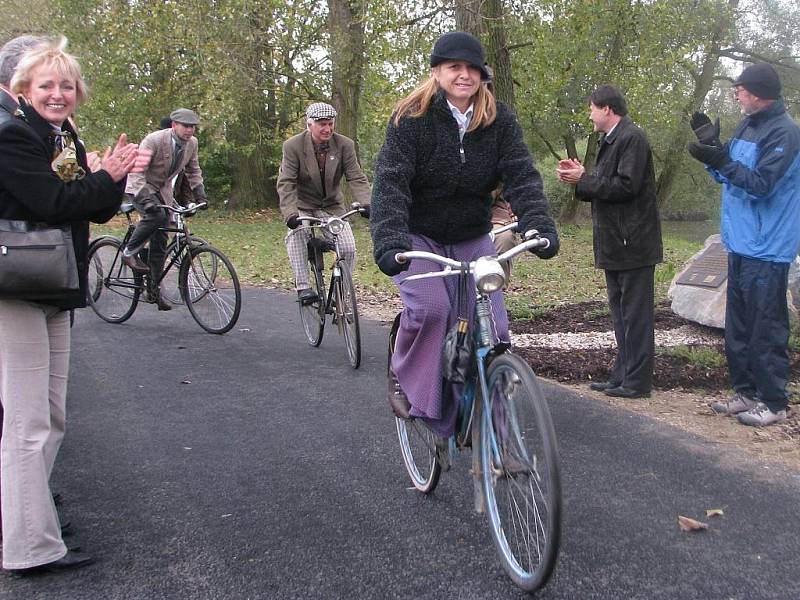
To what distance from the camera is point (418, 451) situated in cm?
413

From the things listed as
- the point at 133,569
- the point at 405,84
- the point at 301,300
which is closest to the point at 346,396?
the point at 301,300

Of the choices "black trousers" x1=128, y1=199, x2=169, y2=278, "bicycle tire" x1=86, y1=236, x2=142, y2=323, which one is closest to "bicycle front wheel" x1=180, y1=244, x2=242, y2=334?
"black trousers" x1=128, y1=199, x2=169, y2=278

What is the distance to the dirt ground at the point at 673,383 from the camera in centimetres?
480

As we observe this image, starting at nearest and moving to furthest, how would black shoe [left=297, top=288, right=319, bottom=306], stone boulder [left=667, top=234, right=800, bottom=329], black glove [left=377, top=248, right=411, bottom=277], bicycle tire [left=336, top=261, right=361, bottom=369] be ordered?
black glove [left=377, top=248, right=411, bottom=277] → bicycle tire [left=336, top=261, right=361, bottom=369] → black shoe [left=297, top=288, right=319, bottom=306] → stone boulder [left=667, top=234, right=800, bottom=329]

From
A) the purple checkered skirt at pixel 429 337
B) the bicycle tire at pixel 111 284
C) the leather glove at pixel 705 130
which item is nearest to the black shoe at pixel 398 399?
the purple checkered skirt at pixel 429 337

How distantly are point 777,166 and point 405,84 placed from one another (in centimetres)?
1174

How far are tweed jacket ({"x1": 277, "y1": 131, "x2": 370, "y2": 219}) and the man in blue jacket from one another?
10.1ft

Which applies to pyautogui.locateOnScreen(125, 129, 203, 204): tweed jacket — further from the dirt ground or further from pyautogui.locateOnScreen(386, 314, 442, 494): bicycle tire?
pyautogui.locateOnScreen(386, 314, 442, 494): bicycle tire

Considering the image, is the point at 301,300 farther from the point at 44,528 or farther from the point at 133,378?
the point at 44,528

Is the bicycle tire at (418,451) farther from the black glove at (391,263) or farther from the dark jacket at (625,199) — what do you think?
the dark jacket at (625,199)

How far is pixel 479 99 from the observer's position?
371 cm

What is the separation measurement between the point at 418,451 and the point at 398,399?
43 cm

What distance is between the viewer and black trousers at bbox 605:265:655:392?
5660 millimetres

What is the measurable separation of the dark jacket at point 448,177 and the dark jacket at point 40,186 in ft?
3.71
